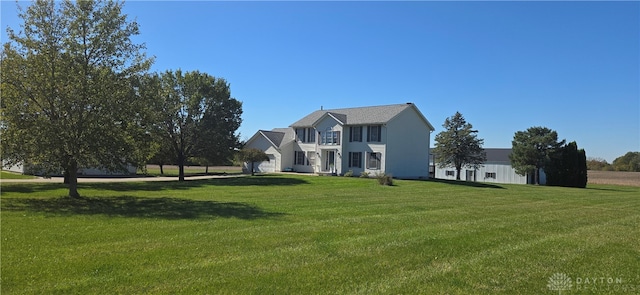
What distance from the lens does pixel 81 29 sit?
15570mm

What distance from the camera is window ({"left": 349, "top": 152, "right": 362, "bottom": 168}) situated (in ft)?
123

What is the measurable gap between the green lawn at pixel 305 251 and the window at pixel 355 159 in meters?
24.1

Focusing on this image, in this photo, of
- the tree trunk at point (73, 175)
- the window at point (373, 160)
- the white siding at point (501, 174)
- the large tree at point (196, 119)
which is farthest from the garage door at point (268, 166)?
the white siding at point (501, 174)

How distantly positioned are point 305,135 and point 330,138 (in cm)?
418

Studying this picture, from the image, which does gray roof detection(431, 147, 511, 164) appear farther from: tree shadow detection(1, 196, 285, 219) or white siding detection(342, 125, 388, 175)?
tree shadow detection(1, 196, 285, 219)

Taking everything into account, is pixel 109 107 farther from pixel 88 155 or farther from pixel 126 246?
pixel 126 246

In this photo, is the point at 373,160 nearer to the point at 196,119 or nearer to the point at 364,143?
the point at 364,143

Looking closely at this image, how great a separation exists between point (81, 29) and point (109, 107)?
3.35m

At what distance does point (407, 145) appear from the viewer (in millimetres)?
37812

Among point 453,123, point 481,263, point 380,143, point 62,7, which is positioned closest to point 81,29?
point 62,7

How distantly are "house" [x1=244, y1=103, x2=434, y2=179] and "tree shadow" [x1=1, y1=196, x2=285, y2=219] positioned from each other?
22673 mm

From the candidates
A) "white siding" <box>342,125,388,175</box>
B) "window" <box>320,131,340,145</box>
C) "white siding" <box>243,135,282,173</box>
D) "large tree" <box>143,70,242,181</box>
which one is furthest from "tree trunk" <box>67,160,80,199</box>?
"white siding" <box>243,135,282,173</box>

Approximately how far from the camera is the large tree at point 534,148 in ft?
138

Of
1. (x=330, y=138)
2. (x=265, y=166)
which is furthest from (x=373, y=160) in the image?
(x=265, y=166)
